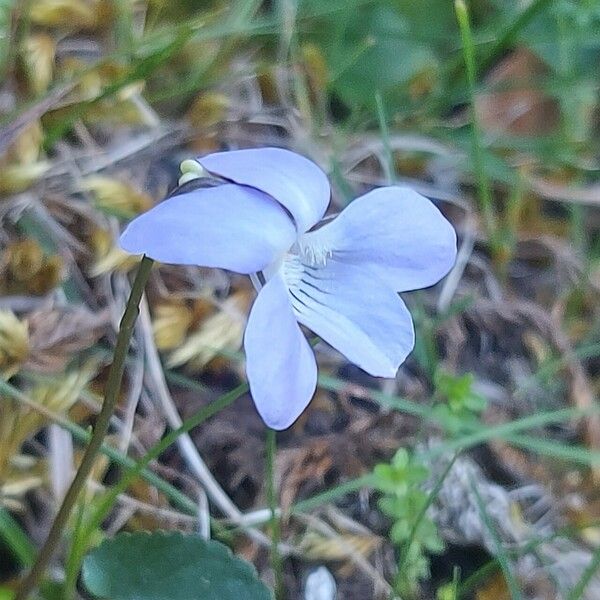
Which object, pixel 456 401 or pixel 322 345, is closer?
pixel 456 401

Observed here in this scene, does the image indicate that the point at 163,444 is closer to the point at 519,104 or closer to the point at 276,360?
the point at 276,360

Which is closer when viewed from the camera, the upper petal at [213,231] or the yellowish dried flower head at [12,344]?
the upper petal at [213,231]

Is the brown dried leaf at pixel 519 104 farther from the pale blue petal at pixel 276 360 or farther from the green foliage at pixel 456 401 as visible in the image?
the pale blue petal at pixel 276 360

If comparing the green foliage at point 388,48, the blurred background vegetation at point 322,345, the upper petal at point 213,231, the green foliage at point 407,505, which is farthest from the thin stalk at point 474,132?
the upper petal at point 213,231

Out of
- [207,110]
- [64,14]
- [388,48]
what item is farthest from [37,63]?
[388,48]

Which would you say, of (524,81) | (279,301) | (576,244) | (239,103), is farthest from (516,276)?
(279,301)

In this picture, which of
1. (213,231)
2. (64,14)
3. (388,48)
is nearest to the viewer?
(213,231)

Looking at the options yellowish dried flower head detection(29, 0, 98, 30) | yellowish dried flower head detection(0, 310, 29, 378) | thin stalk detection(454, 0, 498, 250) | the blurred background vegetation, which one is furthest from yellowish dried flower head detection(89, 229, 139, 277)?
thin stalk detection(454, 0, 498, 250)

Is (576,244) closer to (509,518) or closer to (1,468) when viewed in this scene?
(509,518)
